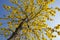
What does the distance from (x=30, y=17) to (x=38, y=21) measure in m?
0.75

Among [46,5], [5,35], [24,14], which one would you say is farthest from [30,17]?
[5,35]

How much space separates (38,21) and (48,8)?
1324 mm

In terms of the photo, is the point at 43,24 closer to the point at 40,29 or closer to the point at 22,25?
the point at 40,29

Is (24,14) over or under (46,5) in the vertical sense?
under

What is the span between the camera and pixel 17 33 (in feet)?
38.4

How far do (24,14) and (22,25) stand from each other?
91 cm

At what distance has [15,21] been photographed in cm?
1231

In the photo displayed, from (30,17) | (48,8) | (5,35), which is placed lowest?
(5,35)

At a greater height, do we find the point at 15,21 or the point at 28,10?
the point at 28,10

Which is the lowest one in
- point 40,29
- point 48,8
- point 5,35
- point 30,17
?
point 5,35

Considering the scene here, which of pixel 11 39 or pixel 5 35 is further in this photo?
pixel 5 35

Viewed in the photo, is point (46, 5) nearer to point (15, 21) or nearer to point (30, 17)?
point (30, 17)

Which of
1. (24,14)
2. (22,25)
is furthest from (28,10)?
(22,25)

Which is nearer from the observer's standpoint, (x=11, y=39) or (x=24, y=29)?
(x=11, y=39)
